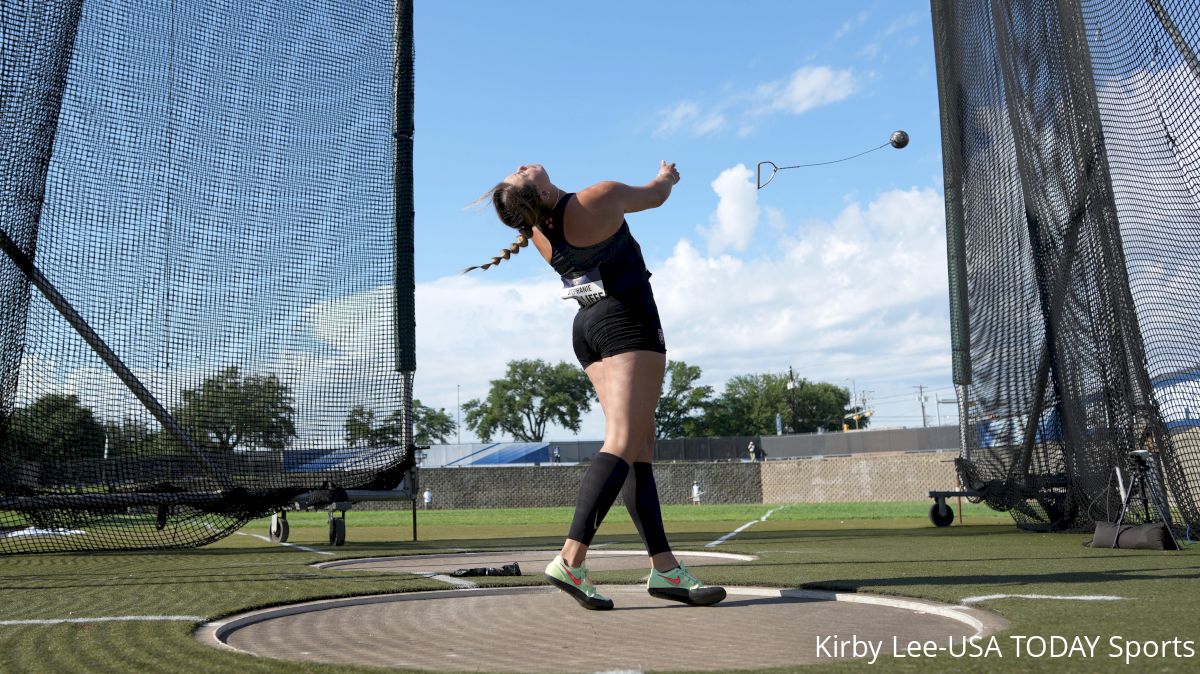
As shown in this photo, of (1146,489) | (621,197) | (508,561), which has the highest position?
(621,197)

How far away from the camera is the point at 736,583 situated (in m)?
4.45

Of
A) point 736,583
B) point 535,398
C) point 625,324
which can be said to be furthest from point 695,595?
point 535,398

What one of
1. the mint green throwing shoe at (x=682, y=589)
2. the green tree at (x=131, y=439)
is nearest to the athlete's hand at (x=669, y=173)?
the mint green throwing shoe at (x=682, y=589)

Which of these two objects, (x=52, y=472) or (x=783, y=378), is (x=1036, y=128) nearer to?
(x=52, y=472)

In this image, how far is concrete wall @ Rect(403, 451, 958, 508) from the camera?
30.8 metres

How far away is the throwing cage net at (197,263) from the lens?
7766mm

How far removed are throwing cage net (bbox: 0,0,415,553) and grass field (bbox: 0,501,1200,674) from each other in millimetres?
852

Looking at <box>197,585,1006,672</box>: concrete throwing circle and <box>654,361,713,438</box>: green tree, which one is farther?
<box>654,361,713,438</box>: green tree

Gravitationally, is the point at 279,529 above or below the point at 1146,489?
below

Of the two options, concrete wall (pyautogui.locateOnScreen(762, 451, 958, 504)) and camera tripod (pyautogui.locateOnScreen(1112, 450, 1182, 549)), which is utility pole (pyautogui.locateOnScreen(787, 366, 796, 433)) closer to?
concrete wall (pyautogui.locateOnScreen(762, 451, 958, 504))

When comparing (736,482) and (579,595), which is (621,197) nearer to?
(579,595)

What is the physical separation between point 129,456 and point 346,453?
1.83m

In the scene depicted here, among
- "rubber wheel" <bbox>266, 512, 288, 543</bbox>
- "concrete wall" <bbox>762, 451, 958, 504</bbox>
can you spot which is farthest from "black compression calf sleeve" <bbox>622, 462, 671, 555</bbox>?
"concrete wall" <bbox>762, 451, 958, 504</bbox>

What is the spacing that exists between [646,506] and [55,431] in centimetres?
602
